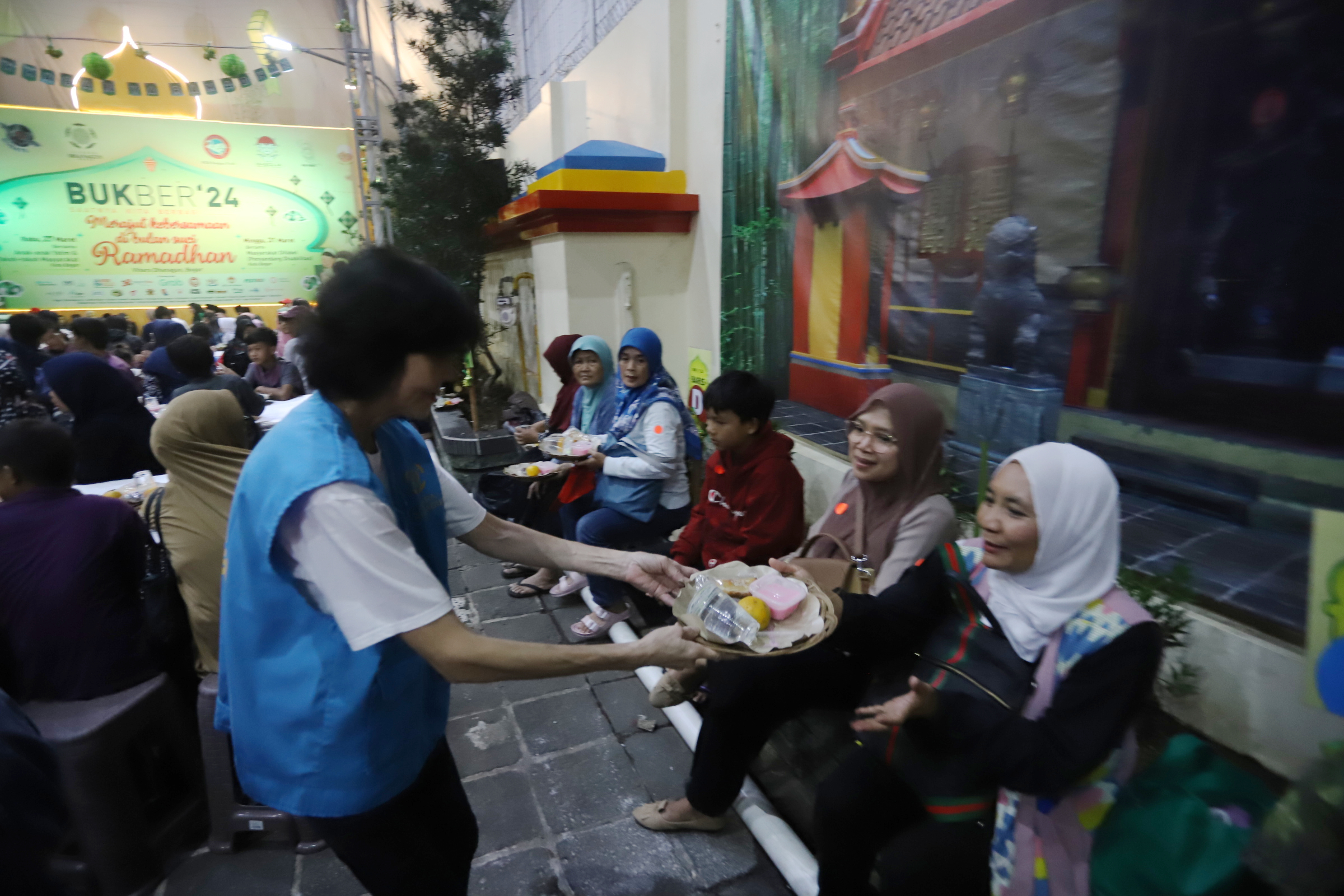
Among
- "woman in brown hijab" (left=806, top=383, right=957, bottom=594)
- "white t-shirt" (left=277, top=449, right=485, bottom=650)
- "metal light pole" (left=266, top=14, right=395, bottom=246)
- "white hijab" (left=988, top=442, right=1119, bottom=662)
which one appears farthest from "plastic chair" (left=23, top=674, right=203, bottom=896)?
"metal light pole" (left=266, top=14, right=395, bottom=246)

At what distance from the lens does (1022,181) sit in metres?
2.19

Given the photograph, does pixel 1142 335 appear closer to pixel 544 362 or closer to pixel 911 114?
pixel 911 114

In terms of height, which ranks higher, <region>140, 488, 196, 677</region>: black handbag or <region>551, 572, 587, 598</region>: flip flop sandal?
<region>140, 488, 196, 677</region>: black handbag

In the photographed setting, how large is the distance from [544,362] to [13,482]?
4.32m

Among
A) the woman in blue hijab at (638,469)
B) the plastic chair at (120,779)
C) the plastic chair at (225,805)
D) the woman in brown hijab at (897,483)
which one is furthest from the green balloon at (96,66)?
the woman in brown hijab at (897,483)

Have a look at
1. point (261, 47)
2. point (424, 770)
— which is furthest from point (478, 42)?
point (261, 47)

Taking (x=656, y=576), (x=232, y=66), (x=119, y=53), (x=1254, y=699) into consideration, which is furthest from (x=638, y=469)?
(x=119, y=53)

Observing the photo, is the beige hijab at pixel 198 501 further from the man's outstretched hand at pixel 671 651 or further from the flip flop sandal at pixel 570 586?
the flip flop sandal at pixel 570 586

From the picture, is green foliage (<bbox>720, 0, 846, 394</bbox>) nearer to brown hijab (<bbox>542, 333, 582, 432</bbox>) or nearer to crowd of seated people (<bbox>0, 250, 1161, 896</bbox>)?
brown hijab (<bbox>542, 333, 582, 432</bbox>)

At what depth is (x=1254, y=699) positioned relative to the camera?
170 cm

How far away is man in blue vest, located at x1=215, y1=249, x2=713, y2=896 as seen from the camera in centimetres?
108

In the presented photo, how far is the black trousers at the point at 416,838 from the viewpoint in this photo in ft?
4.13

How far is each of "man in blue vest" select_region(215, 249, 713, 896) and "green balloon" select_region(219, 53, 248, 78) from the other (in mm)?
16287

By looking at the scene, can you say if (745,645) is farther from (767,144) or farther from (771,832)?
(767,144)
